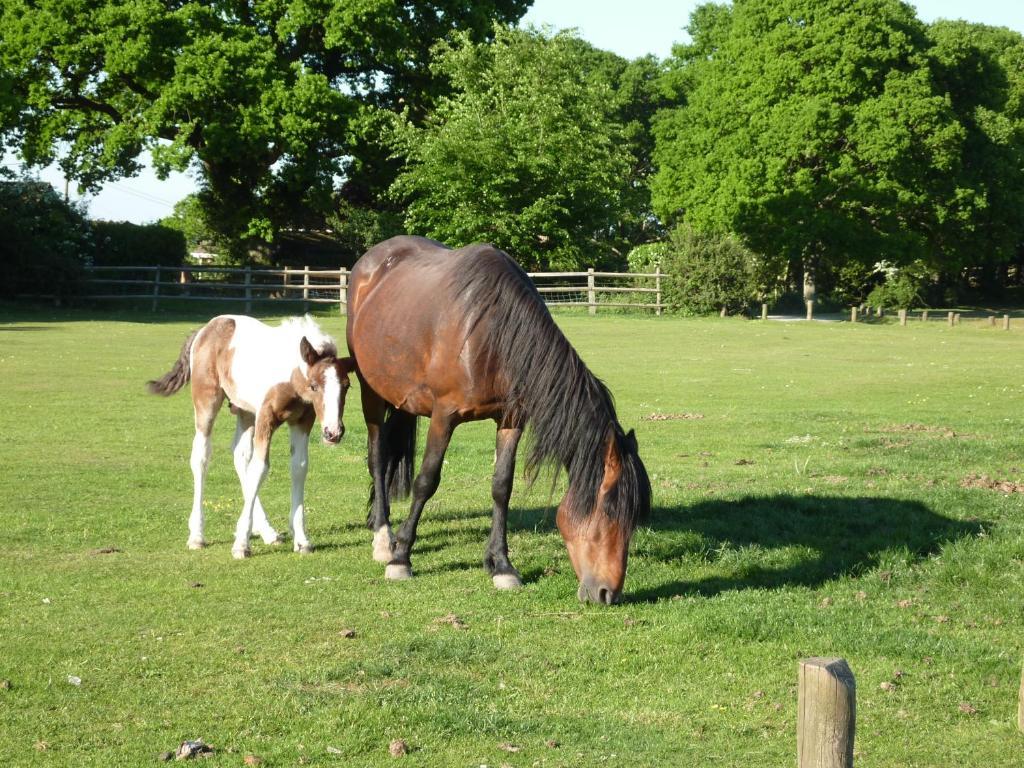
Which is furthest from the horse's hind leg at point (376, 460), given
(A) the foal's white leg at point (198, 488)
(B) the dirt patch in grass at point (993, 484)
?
(B) the dirt patch in grass at point (993, 484)

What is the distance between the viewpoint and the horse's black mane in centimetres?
710

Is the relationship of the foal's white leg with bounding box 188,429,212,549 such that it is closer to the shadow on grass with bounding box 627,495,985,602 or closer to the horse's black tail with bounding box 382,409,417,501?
the horse's black tail with bounding box 382,409,417,501

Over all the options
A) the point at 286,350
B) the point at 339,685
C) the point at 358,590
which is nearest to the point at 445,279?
the point at 286,350

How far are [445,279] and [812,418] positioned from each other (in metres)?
9.75

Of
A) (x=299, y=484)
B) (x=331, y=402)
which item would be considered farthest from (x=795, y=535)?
(x=299, y=484)

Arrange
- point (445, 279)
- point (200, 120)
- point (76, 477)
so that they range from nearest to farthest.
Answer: point (445, 279) < point (76, 477) < point (200, 120)

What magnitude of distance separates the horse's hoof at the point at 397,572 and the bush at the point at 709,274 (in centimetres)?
3546

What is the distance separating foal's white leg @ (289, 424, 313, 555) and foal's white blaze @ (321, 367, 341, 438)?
831mm

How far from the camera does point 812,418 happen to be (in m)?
16.7

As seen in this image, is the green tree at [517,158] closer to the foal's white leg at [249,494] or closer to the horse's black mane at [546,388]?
the foal's white leg at [249,494]

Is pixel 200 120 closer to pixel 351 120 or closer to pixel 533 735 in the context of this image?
pixel 351 120

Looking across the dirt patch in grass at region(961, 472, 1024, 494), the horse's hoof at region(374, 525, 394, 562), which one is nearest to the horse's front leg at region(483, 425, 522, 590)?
the horse's hoof at region(374, 525, 394, 562)

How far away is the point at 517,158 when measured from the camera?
1869 inches

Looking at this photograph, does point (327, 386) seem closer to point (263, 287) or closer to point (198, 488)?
point (198, 488)
